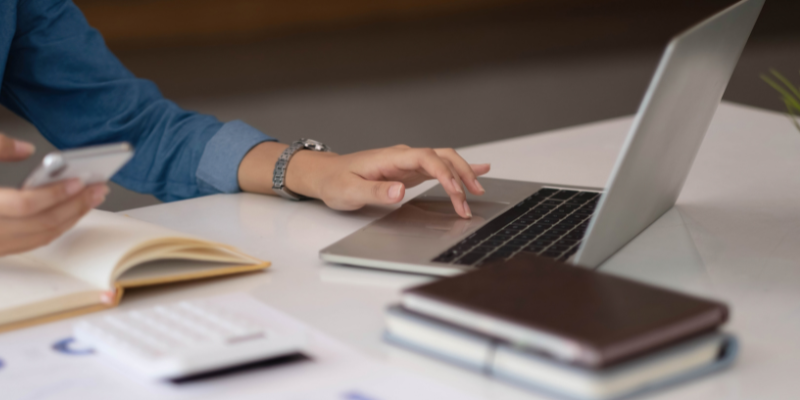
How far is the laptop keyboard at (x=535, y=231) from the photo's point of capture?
2.49 feet

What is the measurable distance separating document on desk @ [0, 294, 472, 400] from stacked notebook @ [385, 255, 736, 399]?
0.04m

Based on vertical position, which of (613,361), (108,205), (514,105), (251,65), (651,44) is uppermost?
(651,44)

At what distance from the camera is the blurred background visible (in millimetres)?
4121

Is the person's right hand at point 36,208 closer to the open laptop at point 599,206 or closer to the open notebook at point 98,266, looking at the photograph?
the open notebook at point 98,266

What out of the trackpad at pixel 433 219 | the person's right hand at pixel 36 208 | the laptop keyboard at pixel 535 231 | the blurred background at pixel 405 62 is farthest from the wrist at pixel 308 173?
the blurred background at pixel 405 62

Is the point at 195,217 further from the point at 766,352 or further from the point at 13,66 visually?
the point at 766,352

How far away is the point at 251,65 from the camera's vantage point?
511 centimetres

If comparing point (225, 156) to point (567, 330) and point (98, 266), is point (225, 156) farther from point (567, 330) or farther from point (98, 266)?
point (567, 330)

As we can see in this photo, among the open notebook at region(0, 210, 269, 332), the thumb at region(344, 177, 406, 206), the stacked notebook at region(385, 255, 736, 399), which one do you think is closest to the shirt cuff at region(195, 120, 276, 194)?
the thumb at region(344, 177, 406, 206)

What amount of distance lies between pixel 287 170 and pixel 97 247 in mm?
376

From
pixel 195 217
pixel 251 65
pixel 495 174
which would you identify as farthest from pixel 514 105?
pixel 195 217

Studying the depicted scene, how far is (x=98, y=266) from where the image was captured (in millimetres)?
672

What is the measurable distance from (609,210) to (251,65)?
4674mm

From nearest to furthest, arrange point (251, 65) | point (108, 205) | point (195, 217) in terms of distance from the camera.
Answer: point (195, 217)
point (108, 205)
point (251, 65)
